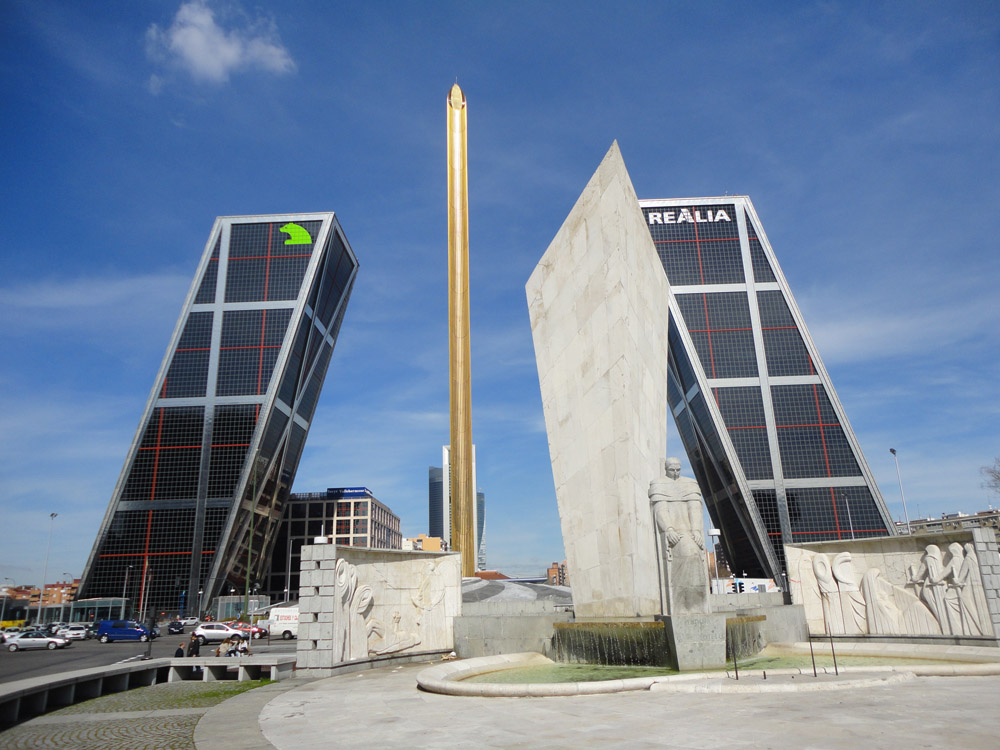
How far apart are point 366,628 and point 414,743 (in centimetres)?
817

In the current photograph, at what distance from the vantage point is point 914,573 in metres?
13.9

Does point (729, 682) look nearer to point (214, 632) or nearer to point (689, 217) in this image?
point (214, 632)

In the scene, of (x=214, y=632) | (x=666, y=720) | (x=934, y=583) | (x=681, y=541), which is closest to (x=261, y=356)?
(x=214, y=632)

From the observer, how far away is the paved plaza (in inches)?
219

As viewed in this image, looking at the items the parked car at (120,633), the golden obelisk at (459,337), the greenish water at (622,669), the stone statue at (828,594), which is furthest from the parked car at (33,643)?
the stone statue at (828,594)

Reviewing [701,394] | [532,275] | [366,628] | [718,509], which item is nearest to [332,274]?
[701,394]

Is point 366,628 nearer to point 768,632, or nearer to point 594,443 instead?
point 594,443

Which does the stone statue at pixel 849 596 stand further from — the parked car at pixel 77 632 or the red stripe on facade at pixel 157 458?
the red stripe on facade at pixel 157 458

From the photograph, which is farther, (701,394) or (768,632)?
(701,394)

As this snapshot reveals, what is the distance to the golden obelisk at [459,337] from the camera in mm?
31656

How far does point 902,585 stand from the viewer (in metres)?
14.2

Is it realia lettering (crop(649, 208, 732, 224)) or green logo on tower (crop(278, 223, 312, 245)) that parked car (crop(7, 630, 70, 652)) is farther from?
realia lettering (crop(649, 208, 732, 224))

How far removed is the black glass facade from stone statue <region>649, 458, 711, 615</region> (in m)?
49.4

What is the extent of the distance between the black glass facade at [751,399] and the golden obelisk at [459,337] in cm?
3091
